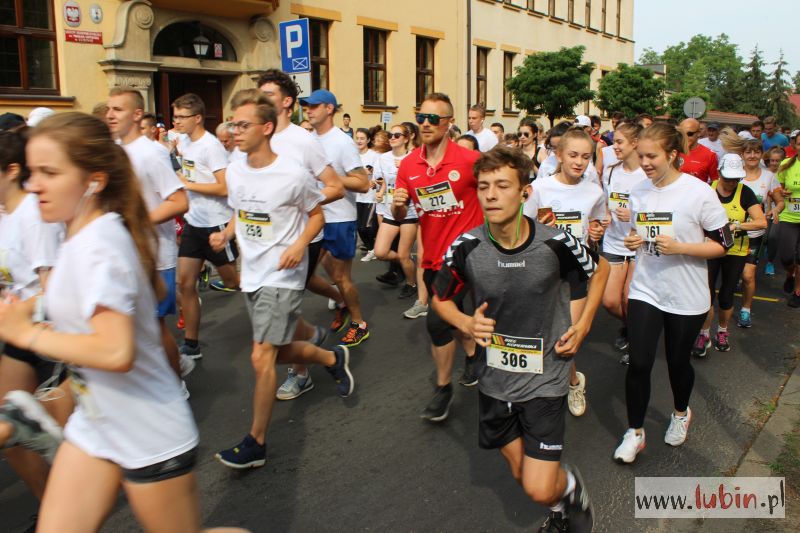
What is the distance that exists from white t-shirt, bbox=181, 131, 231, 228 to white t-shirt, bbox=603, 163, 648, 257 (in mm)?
3224

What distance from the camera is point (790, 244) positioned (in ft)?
26.9

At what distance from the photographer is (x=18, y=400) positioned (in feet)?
7.82

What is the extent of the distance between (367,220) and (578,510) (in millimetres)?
7323

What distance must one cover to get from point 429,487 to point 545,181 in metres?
2.40

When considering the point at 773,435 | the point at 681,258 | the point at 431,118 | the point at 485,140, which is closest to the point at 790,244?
the point at 485,140

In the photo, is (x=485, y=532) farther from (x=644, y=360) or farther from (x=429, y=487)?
(x=644, y=360)

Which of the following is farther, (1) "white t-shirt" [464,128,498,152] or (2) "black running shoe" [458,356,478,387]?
(1) "white t-shirt" [464,128,498,152]

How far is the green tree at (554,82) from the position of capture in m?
26.4

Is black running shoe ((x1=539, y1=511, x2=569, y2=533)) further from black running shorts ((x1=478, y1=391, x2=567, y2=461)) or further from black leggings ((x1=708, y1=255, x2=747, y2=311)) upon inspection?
black leggings ((x1=708, y1=255, x2=747, y2=311))

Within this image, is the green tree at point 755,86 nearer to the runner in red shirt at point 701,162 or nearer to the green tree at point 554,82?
the green tree at point 554,82

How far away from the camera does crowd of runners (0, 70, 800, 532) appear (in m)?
2.12

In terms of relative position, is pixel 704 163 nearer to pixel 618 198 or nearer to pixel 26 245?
pixel 618 198

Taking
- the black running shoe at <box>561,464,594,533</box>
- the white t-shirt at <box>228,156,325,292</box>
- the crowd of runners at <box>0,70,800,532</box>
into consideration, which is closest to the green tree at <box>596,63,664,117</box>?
the crowd of runners at <box>0,70,800,532</box>

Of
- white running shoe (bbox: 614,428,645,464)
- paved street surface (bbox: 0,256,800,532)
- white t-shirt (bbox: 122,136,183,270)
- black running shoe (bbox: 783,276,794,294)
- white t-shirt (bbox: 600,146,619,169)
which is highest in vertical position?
white t-shirt (bbox: 600,146,619,169)
